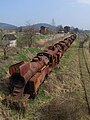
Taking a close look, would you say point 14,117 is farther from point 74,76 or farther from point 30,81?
point 74,76

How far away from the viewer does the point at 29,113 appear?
544 inches

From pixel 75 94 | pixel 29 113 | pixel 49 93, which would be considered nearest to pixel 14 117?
pixel 29 113

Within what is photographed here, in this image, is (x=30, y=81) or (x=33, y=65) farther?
(x=33, y=65)

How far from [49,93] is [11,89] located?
2.78 meters

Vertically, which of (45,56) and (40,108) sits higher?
(45,56)

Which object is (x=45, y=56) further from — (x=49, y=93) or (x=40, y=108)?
(x=40, y=108)

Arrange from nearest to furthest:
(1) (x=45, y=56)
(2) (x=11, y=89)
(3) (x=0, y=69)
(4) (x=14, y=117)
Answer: (4) (x=14, y=117) < (2) (x=11, y=89) < (3) (x=0, y=69) < (1) (x=45, y=56)

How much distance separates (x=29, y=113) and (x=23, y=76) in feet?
7.62

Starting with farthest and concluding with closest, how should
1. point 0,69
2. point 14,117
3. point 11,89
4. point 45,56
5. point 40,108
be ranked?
point 45,56 < point 0,69 < point 11,89 < point 40,108 < point 14,117

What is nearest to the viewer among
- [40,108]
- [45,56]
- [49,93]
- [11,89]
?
[40,108]

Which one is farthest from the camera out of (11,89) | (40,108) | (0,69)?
(0,69)

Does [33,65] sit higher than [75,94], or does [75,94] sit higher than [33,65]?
[33,65]

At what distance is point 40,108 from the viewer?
14523 millimetres

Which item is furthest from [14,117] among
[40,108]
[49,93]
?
[49,93]
